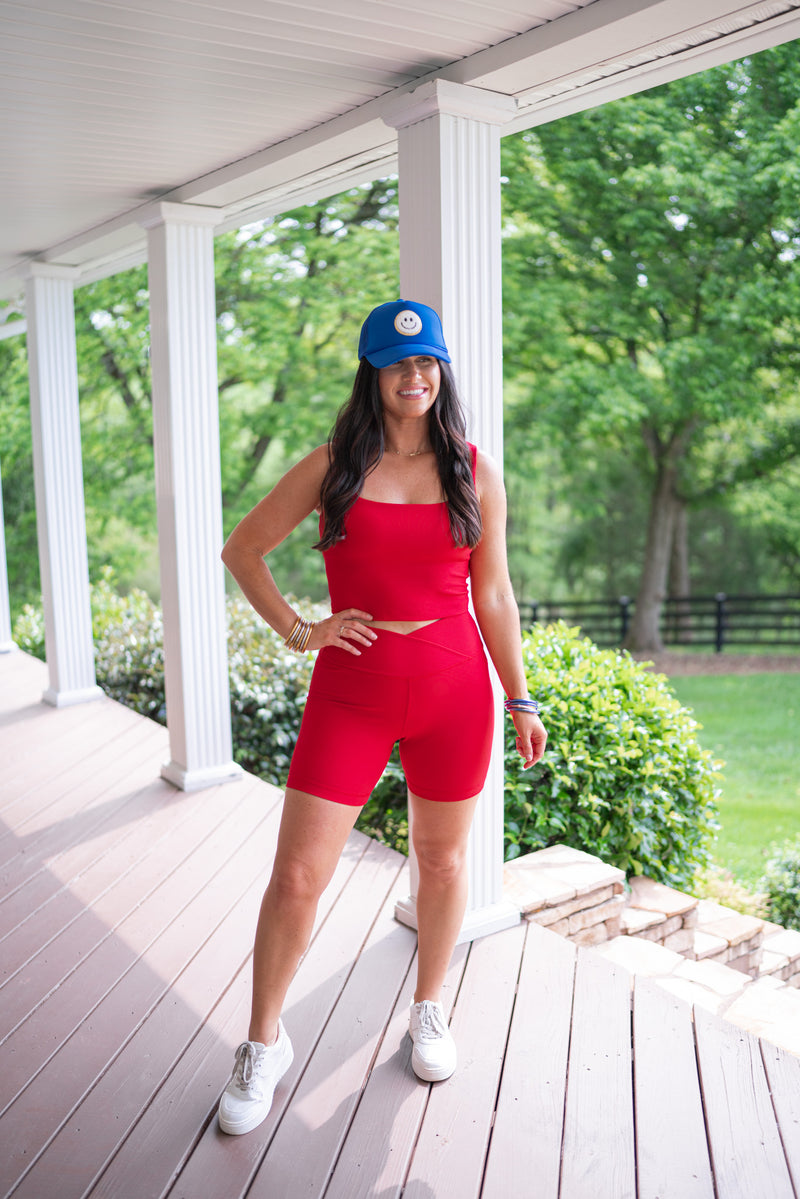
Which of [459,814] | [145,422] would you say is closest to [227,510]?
[145,422]

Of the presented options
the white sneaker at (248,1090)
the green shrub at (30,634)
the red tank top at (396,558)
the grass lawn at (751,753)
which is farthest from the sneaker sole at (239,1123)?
the green shrub at (30,634)

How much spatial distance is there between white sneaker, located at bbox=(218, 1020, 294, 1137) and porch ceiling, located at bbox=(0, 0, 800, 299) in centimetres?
241

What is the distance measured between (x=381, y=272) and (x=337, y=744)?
9.69 metres

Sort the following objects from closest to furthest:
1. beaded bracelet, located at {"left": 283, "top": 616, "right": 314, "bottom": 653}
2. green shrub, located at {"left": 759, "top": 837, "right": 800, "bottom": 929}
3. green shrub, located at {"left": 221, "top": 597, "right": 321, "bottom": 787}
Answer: beaded bracelet, located at {"left": 283, "top": 616, "right": 314, "bottom": 653} < green shrub, located at {"left": 759, "top": 837, "right": 800, "bottom": 929} < green shrub, located at {"left": 221, "top": 597, "right": 321, "bottom": 787}

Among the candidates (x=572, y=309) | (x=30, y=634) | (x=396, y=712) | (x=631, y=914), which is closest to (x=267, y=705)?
(x=631, y=914)

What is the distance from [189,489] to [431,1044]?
276 centimetres

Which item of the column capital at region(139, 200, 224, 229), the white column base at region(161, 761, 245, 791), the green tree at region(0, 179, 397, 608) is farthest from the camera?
the green tree at region(0, 179, 397, 608)

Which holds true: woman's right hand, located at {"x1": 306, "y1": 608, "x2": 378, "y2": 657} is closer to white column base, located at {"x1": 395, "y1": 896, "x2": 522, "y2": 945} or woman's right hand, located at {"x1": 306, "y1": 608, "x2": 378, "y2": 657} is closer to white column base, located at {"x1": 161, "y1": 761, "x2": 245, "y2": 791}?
white column base, located at {"x1": 395, "y1": 896, "x2": 522, "y2": 945}

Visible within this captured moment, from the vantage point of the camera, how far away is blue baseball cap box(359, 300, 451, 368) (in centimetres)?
207

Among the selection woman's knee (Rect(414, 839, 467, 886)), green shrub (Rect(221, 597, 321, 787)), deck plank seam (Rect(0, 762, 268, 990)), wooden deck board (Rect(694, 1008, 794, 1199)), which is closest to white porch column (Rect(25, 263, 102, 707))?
green shrub (Rect(221, 597, 321, 787))

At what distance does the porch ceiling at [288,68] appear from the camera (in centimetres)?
235

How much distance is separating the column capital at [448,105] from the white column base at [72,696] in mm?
4340

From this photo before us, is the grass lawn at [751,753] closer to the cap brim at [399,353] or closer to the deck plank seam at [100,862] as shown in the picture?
the deck plank seam at [100,862]

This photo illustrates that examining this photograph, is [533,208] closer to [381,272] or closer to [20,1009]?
[381,272]
